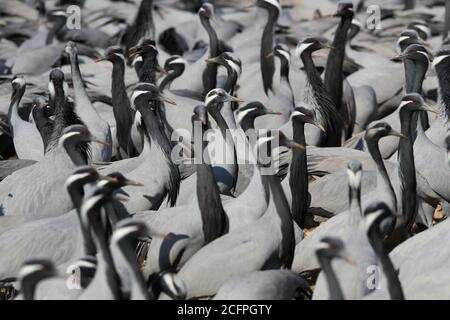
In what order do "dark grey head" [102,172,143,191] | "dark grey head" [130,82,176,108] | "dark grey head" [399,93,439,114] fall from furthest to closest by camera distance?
"dark grey head" [130,82,176,108] → "dark grey head" [399,93,439,114] → "dark grey head" [102,172,143,191]

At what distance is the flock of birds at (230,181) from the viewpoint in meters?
7.66

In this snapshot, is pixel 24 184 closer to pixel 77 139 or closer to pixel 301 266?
pixel 77 139

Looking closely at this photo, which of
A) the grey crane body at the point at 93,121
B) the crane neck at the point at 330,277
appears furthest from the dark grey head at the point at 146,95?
the crane neck at the point at 330,277

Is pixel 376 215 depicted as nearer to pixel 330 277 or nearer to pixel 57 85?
pixel 330 277

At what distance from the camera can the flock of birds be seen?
7660 mm

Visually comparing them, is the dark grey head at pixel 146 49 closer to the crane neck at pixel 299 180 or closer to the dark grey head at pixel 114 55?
the dark grey head at pixel 114 55

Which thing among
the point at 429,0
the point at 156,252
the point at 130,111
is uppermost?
the point at 156,252

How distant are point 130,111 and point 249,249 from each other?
4.17 meters

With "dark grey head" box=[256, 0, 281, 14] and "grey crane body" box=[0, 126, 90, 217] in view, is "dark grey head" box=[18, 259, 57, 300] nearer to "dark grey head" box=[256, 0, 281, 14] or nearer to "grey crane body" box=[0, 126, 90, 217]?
"grey crane body" box=[0, 126, 90, 217]

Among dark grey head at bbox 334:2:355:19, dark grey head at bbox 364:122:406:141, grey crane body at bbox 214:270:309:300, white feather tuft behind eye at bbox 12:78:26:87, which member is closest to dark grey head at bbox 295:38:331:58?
dark grey head at bbox 334:2:355:19

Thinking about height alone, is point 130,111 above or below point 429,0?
above
